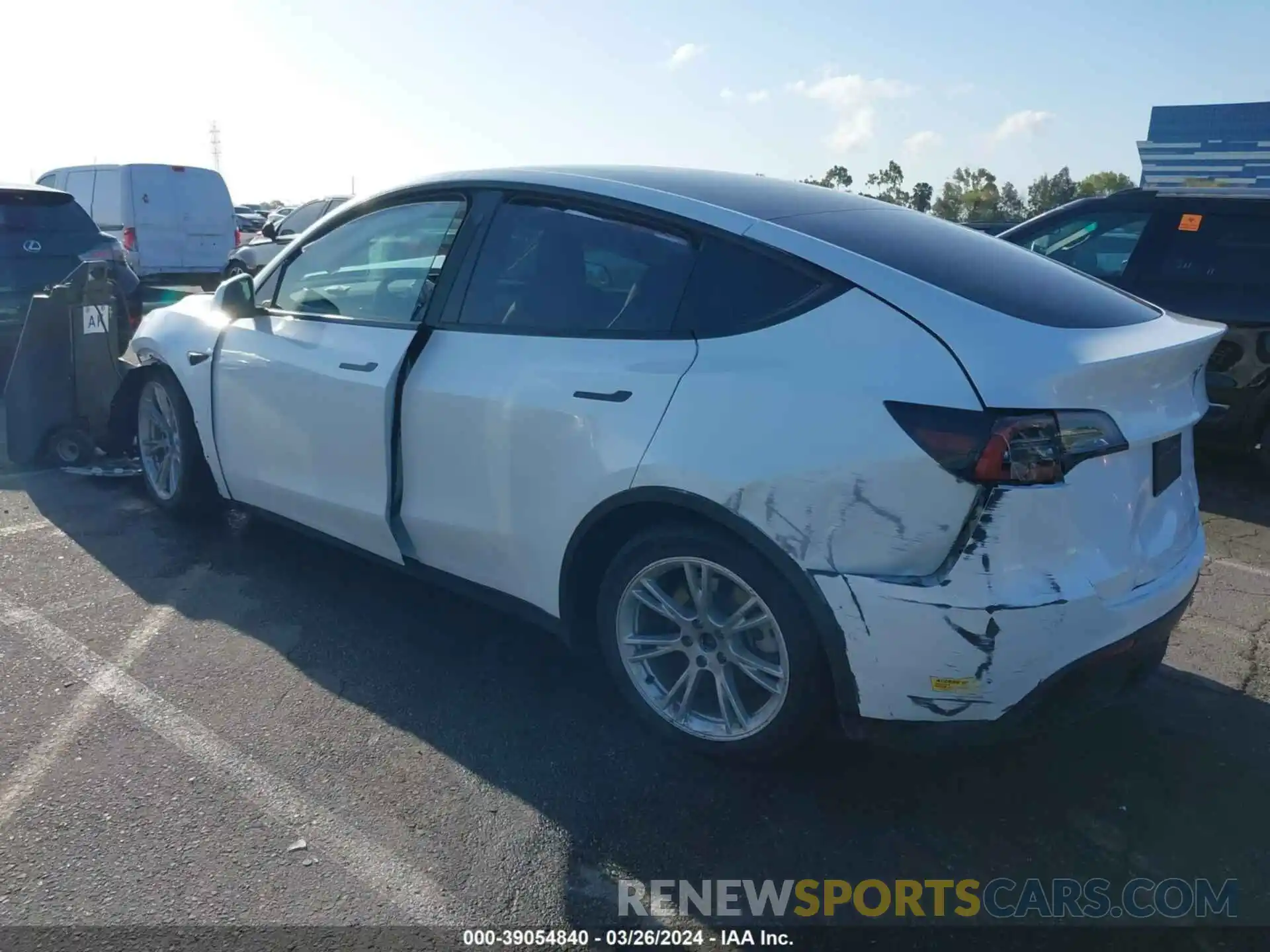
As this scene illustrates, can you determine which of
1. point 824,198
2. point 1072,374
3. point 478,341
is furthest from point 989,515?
point 478,341

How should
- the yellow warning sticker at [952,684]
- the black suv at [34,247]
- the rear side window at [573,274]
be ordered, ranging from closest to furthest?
1. the yellow warning sticker at [952,684]
2. the rear side window at [573,274]
3. the black suv at [34,247]

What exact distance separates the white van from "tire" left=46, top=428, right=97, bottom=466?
8615 mm

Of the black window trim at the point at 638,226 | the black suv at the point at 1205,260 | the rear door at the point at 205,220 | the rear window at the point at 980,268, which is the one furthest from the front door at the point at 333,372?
the rear door at the point at 205,220

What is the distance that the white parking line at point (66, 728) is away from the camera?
123 inches

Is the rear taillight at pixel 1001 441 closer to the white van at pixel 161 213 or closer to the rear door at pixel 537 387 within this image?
the rear door at pixel 537 387

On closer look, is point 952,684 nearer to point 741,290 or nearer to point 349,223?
point 741,290

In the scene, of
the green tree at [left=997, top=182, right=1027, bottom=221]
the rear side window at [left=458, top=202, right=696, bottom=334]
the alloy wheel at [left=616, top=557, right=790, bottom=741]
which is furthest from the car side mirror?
the green tree at [left=997, top=182, right=1027, bottom=221]

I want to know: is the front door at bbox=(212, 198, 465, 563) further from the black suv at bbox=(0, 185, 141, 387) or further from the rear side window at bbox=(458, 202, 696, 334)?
the black suv at bbox=(0, 185, 141, 387)

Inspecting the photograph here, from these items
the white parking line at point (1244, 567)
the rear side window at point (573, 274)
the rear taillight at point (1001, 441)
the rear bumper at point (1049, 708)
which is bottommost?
A: the white parking line at point (1244, 567)

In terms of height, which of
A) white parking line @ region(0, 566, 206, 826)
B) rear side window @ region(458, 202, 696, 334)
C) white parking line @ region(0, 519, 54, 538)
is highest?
rear side window @ region(458, 202, 696, 334)

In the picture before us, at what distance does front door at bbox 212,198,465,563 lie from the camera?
157 inches

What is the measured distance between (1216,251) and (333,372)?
5.42 metres

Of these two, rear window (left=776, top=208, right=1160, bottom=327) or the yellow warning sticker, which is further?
rear window (left=776, top=208, right=1160, bottom=327)

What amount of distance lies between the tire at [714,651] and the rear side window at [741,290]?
0.60m
